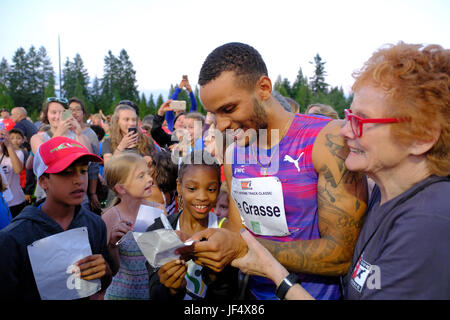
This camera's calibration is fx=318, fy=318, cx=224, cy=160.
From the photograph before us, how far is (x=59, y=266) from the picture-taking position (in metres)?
1.99

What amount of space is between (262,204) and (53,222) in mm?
1416

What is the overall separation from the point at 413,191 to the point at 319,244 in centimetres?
62

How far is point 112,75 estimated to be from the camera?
72.7 meters

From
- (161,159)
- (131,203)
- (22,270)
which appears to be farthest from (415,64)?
(161,159)

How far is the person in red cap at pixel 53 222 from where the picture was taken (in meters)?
1.89

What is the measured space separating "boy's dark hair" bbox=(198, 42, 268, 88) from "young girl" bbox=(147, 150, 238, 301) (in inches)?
33.0

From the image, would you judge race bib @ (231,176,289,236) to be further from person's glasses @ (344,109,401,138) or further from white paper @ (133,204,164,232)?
white paper @ (133,204,164,232)

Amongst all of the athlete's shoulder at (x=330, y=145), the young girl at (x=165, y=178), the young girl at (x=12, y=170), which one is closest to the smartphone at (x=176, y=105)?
the young girl at (x=165, y=178)

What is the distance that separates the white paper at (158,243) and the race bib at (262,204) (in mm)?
593

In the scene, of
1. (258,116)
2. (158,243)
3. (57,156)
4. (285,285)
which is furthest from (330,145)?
(57,156)

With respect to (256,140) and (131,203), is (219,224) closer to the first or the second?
(256,140)

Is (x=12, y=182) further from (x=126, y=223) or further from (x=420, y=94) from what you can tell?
(x=420, y=94)

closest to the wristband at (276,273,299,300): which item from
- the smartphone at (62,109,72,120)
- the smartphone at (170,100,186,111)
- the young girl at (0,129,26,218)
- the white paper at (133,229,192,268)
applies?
the white paper at (133,229,192,268)

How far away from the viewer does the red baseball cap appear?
2.31m
